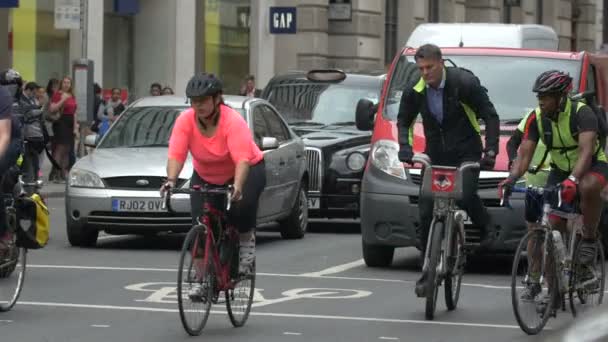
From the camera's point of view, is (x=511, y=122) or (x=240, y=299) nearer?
(x=240, y=299)

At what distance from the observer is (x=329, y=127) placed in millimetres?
20078

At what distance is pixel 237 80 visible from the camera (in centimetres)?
3891

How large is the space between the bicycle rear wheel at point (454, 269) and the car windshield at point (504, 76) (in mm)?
3482

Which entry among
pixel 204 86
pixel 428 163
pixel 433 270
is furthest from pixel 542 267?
pixel 204 86

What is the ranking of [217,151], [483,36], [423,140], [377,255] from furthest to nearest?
[483,36]
[377,255]
[423,140]
[217,151]

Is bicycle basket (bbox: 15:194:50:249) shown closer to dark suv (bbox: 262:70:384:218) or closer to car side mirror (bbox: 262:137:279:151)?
car side mirror (bbox: 262:137:279:151)

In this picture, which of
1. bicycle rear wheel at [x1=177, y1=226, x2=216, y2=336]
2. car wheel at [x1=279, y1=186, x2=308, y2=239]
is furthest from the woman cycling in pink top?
car wheel at [x1=279, y1=186, x2=308, y2=239]

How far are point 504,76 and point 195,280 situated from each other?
5.92 meters

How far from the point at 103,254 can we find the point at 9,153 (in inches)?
187

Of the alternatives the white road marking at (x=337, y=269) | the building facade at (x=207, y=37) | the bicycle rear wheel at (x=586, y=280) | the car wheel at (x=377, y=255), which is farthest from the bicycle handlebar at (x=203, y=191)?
the building facade at (x=207, y=37)

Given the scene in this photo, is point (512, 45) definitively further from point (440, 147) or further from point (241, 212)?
point (241, 212)

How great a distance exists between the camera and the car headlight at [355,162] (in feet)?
62.8

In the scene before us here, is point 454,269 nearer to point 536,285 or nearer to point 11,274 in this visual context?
point 536,285

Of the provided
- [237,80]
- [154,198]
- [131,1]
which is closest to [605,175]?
[154,198]
